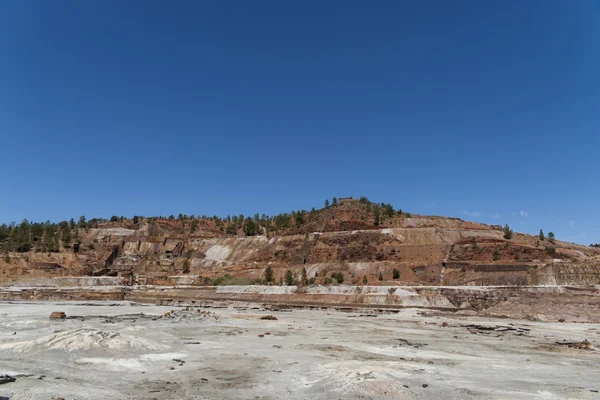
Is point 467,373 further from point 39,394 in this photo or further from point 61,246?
point 61,246

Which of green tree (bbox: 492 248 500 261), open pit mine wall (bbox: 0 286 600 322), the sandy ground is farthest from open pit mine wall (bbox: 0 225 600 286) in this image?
the sandy ground

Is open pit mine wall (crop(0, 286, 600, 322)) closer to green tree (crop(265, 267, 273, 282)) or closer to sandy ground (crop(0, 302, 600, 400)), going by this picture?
green tree (crop(265, 267, 273, 282))

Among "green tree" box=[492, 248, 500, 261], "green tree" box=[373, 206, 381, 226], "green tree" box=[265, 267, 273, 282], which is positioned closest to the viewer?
"green tree" box=[492, 248, 500, 261]

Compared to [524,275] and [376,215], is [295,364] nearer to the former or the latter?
[524,275]

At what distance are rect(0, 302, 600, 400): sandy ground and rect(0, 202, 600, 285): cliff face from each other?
32.7 metres

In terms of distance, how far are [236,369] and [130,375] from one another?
361 centimetres

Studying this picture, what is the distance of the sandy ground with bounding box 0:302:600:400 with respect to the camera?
12.2 meters

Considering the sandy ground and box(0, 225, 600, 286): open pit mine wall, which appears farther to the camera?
box(0, 225, 600, 286): open pit mine wall

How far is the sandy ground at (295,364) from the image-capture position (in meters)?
12.2

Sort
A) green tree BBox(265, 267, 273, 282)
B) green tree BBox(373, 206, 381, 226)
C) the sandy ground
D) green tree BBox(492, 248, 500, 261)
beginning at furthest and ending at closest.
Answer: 1. green tree BBox(373, 206, 381, 226)
2. green tree BBox(265, 267, 273, 282)
3. green tree BBox(492, 248, 500, 261)
4. the sandy ground

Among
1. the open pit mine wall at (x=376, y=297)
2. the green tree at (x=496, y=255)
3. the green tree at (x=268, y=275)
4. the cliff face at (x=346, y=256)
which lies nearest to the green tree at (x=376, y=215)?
the cliff face at (x=346, y=256)

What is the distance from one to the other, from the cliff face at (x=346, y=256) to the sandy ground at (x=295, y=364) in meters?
32.7

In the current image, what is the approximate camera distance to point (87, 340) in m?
17.6

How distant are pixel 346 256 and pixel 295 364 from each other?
60.3 meters
